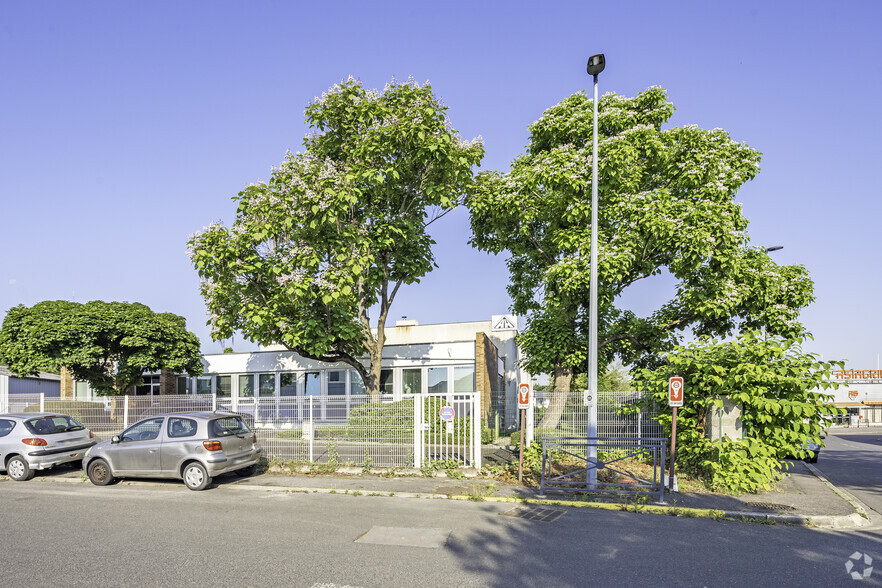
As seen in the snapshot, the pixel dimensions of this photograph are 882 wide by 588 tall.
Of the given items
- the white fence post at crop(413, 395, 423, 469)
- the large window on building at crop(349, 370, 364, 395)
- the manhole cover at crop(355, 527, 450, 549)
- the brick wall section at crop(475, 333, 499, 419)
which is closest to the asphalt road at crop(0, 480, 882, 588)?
the manhole cover at crop(355, 527, 450, 549)

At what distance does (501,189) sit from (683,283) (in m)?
6.45

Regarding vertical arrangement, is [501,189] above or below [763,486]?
above

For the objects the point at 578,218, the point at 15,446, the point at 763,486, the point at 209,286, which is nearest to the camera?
the point at 763,486

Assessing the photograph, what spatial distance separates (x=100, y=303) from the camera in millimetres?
28500

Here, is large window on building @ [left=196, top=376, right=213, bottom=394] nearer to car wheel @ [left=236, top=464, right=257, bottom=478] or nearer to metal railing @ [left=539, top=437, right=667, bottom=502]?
car wheel @ [left=236, top=464, right=257, bottom=478]

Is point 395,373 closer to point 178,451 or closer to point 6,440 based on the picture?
point 178,451

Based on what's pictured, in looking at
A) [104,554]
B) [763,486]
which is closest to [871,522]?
[763,486]

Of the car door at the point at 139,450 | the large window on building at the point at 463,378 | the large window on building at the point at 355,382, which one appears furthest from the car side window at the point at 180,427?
the large window on building at the point at 463,378

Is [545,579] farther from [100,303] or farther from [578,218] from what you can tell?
[100,303]

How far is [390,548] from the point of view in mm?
7363

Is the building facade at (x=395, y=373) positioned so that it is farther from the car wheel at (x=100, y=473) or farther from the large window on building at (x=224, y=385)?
the car wheel at (x=100, y=473)

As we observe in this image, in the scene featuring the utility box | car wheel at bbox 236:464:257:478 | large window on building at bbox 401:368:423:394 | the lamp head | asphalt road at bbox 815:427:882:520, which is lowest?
asphalt road at bbox 815:427:882:520

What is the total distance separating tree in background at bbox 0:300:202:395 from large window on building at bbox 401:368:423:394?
10864 mm

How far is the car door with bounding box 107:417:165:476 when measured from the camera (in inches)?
486
